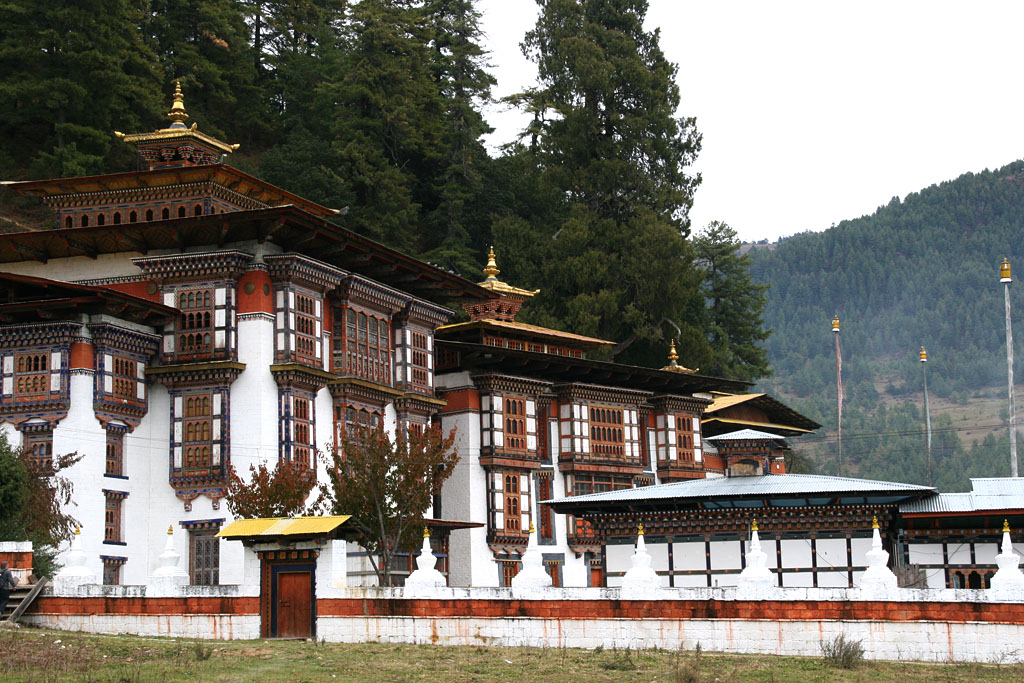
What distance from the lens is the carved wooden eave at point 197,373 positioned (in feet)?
147

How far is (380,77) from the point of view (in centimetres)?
8200

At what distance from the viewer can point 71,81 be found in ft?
221

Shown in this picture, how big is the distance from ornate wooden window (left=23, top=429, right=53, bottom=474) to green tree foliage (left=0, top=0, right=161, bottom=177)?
25705 millimetres

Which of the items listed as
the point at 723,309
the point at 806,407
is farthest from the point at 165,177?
the point at 806,407

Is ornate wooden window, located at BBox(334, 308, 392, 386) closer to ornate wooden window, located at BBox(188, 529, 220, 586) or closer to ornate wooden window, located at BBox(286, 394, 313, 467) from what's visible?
ornate wooden window, located at BBox(286, 394, 313, 467)

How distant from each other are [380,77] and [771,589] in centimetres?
5742

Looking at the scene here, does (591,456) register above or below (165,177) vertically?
below

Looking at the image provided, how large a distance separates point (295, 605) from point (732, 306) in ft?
206

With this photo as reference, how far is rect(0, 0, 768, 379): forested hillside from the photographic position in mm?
69000

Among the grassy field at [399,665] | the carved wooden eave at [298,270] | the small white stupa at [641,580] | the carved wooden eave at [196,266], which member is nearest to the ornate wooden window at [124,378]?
the carved wooden eave at [196,266]

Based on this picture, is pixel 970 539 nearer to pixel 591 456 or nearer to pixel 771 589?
pixel 771 589

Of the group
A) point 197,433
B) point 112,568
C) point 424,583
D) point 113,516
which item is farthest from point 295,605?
point 197,433

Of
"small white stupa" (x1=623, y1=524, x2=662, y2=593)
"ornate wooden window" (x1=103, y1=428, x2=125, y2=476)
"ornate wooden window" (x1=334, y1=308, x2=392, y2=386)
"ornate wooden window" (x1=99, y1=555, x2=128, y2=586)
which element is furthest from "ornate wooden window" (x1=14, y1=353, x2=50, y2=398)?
"small white stupa" (x1=623, y1=524, x2=662, y2=593)

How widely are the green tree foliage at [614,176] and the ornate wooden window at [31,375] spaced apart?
3357 centimetres
